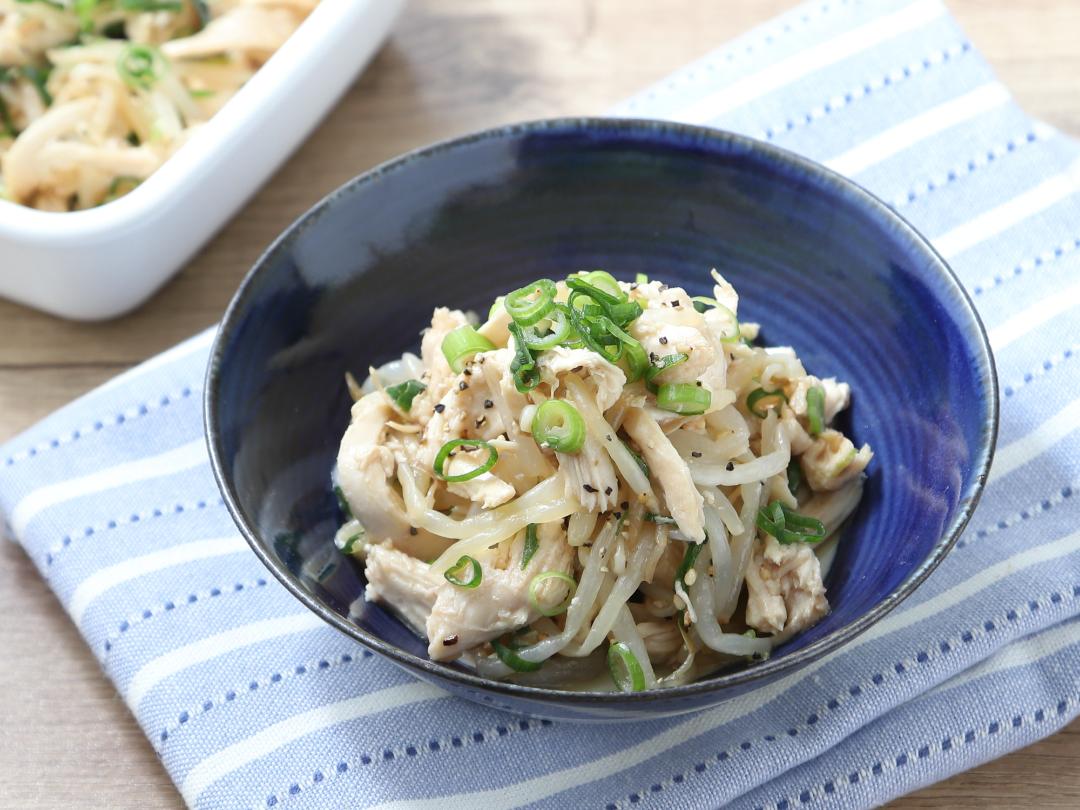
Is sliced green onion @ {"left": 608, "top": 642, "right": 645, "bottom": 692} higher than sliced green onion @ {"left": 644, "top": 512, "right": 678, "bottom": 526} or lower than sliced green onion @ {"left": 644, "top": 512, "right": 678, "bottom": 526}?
lower

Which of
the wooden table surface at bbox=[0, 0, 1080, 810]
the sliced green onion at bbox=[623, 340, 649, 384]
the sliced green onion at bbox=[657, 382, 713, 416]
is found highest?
the sliced green onion at bbox=[623, 340, 649, 384]

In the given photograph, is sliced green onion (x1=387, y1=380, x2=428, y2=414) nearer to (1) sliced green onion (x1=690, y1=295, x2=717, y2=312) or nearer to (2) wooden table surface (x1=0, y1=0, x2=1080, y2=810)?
(1) sliced green onion (x1=690, y1=295, x2=717, y2=312)

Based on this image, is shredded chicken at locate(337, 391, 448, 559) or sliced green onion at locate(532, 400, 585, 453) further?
shredded chicken at locate(337, 391, 448, 559)

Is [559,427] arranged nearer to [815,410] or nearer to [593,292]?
[593,292]

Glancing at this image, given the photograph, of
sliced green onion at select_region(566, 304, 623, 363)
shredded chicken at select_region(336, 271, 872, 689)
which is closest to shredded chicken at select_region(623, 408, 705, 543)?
shredded chicken at select_region(336, 271, 872, 689)

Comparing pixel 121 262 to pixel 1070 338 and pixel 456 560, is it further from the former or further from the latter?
pixel 1070 338

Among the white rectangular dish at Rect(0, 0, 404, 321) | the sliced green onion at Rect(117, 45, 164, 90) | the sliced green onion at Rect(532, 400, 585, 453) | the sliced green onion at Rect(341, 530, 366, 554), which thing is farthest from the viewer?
the sliced green onion at Rect(117, 45, 164, 90)

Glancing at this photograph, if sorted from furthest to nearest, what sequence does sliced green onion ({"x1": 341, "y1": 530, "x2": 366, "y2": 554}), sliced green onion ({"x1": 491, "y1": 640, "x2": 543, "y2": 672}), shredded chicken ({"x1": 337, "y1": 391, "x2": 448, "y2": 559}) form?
sliced green onion ({"x1": 341, "y1": 530, "x2": 366, "y2": 554}), shredded chicken ({"x1": 337, "y1": 391, "x2": 448, "y2": 559}), sliced green onion ({"x1": 491, "y1": 640, "x2": 543, "y2": 672})
